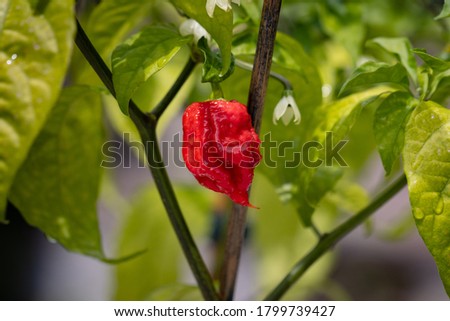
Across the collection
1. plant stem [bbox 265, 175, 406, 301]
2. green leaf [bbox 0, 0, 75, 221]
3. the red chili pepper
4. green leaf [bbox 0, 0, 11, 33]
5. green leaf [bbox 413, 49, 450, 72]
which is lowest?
plant stem [bbox 265, 175, 406, 301]

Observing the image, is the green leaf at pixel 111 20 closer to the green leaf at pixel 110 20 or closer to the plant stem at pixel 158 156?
the green leaf at pixel 110 20

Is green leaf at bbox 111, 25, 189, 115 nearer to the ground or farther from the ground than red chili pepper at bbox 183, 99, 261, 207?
farther from the ground

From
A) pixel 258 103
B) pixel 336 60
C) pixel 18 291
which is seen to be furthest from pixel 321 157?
pixel 18 291

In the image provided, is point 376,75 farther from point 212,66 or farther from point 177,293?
point 177,293

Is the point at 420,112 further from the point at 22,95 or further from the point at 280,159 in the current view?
the point at 22,95

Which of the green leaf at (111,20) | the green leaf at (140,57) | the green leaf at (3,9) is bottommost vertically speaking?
the green leaf at (111,20)

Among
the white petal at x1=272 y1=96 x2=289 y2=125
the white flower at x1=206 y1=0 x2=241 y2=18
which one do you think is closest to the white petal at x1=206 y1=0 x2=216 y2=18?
the white flower at x1=206 y1=0 x2=241 y2=18

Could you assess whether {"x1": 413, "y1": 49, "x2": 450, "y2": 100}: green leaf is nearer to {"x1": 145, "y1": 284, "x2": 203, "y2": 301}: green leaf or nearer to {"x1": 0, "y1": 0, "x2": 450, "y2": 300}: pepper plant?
{"x1": 0, "y1": 0, "x2": 450, "y2": 300}: pepper plant

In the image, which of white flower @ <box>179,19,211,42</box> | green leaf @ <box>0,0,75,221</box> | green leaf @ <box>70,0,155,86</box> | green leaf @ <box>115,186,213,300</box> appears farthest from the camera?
green leaf @ <box>115,186,213,300</box>

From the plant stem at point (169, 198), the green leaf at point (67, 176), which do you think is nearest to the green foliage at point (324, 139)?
the plant stem at point (169, 198)
